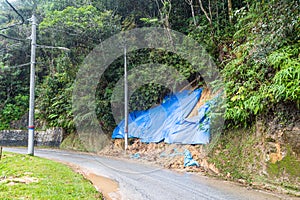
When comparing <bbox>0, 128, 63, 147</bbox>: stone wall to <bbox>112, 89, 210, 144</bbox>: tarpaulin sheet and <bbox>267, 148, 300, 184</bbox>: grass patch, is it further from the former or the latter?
Result: <bbox>267, 148, 300, 184</bbox>: grass patch

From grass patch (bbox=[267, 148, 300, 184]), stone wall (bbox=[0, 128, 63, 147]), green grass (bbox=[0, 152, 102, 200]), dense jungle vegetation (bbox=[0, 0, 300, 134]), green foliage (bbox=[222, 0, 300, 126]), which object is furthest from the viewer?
stone wall (bbox=[0, 128, 63, 147])

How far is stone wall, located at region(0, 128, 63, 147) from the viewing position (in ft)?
55.6

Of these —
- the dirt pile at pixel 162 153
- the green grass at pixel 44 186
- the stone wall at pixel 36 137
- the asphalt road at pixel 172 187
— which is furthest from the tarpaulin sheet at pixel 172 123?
the stone wall at pixel 36 137

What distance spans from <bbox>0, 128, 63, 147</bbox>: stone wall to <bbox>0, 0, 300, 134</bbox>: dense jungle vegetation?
0.86 meters

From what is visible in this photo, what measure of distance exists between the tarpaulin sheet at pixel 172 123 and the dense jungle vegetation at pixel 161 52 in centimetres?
85

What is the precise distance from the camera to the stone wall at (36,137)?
16.9 m

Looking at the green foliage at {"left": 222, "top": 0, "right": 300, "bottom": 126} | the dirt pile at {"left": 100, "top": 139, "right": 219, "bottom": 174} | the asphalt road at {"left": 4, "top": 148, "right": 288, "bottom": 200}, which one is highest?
the green foliage at {"left": 222, "top": 0, "right": 300, "bottom": 126}

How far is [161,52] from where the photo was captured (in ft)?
44.2

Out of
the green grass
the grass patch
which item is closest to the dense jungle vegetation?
the grass patch

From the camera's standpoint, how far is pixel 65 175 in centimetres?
624

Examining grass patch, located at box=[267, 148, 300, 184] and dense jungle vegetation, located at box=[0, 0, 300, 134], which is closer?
grass patch, located at box=[267, 148, 300, 184]

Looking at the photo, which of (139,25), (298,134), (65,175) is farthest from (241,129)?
(139,25)

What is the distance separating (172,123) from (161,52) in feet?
15.6

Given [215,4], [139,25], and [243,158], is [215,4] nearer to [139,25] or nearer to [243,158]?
[139,25]
